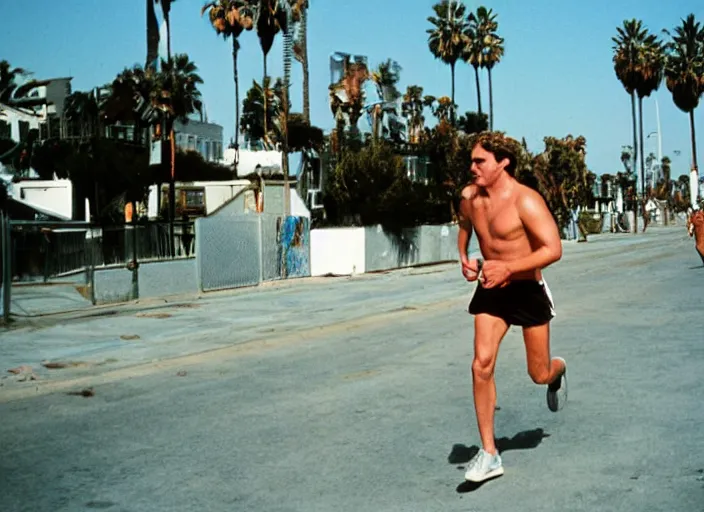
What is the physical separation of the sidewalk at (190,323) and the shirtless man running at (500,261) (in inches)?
208

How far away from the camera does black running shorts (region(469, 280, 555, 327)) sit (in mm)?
5289

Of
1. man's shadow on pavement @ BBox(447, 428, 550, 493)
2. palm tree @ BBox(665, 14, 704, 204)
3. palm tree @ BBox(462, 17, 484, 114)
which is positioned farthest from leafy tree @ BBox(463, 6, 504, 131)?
man's shadow on pavement @ BBox(447, 428, 550, 493)

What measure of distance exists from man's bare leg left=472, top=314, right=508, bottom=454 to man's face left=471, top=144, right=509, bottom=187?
0.73 metres

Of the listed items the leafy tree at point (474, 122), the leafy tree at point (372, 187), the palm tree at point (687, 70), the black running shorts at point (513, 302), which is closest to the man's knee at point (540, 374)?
the black running shorts at point (513, 302)

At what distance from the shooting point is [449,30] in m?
72.4

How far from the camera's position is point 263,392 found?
8.53 m

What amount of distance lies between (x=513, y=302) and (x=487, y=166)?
74 cm

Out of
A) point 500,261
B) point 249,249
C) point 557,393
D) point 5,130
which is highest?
point 5,130

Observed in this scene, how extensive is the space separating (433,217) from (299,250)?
8493 millimetres

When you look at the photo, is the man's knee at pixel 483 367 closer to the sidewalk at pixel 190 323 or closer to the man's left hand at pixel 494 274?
the man's left hand at pixel 494 274

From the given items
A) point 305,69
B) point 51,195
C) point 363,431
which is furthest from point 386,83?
point 363,431

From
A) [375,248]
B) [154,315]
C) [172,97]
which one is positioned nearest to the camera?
[154,315]

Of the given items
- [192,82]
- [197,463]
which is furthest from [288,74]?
[197,463]

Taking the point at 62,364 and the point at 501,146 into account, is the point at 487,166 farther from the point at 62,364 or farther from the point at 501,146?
the point at 62,364
